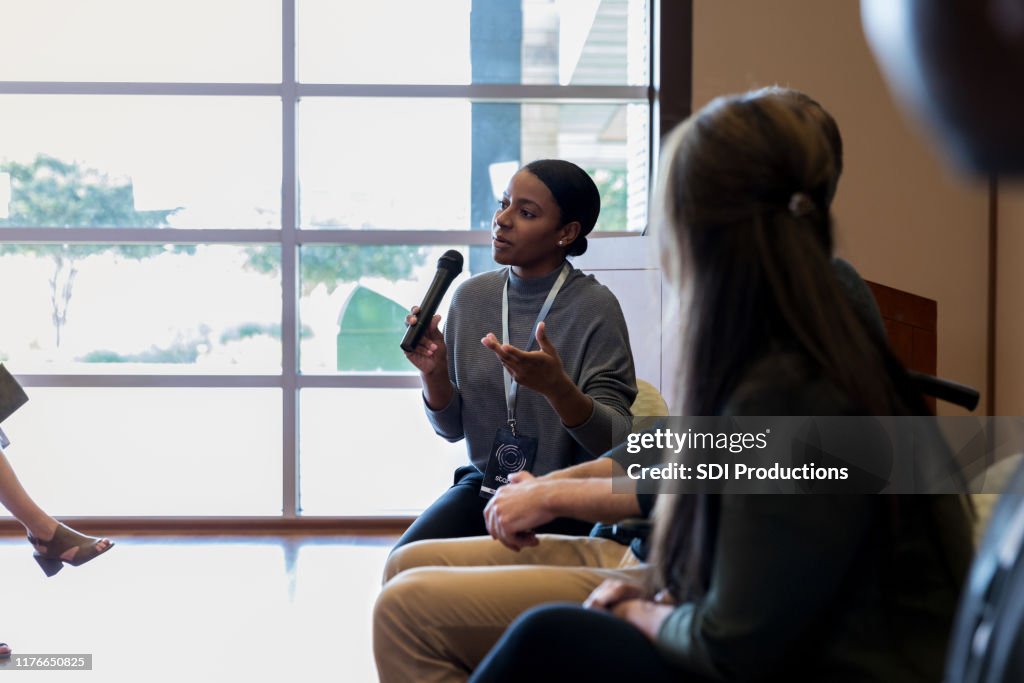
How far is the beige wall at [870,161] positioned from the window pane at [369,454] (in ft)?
6.82

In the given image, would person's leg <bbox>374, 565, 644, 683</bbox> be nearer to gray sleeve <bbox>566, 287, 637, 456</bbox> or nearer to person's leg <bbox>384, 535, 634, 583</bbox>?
person's leg <bbox>384, 535, 634, 583</bbox>

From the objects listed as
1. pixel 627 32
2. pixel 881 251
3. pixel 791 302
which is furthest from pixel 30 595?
pixel 881 251

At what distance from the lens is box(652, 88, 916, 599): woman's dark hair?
99cm

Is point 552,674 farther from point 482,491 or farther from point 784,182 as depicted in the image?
point 482,491

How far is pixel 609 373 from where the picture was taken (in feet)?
7.08

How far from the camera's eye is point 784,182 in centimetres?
102

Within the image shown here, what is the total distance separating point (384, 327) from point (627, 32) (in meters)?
1.90

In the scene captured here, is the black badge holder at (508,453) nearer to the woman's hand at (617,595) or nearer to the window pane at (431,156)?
the woman's hand at (617,595)

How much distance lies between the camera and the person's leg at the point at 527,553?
1656 mm

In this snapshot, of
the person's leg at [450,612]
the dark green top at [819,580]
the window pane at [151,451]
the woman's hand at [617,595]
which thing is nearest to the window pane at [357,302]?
the window pane at [151,451]

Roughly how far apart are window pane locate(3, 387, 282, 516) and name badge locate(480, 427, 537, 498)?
112 inches

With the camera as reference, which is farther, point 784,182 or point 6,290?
point 6,290

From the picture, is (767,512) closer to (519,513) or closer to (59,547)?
(519,513)

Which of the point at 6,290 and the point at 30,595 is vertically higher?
the point at 6,290
